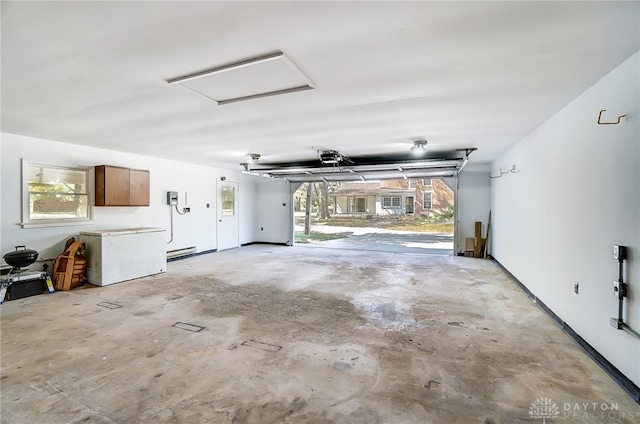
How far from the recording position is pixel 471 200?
302 inches

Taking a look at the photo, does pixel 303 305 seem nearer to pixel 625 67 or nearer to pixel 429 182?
pixel 625 67

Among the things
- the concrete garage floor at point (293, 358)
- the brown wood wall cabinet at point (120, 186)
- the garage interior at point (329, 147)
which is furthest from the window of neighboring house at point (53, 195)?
the concrete garage floor at point (293, 358)

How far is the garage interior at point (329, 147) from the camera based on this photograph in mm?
1822

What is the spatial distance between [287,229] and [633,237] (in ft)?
27.9

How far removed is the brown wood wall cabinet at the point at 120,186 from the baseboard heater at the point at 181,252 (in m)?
1.50

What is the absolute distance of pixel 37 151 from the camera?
4.72 metres

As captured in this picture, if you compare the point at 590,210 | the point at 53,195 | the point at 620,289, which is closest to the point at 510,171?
the point at 590,210

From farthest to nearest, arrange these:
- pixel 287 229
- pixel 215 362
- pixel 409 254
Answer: pixel 287 229
pixel 409 254
pixel 215 362

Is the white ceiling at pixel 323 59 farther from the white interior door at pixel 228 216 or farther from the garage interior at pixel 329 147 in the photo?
the white interior door at pixel 228 216

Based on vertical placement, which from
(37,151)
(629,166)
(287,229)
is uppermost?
(37,151)

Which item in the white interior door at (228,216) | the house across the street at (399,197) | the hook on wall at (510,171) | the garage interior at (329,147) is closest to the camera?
the garage interior at (329,147)

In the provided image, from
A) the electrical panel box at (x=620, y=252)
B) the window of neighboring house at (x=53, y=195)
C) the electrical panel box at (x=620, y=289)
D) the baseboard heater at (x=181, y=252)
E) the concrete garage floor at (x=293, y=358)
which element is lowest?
the concrete garage floor at (x=293, y=358)

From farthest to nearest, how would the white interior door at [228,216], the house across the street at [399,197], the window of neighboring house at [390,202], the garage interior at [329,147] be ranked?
the window of neighboring house at [390,202] < the house across the street at [399,197] < the white interior door at [228,216] < the garage interior at [329,147]

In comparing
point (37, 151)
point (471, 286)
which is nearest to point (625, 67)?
point (471, 286)
